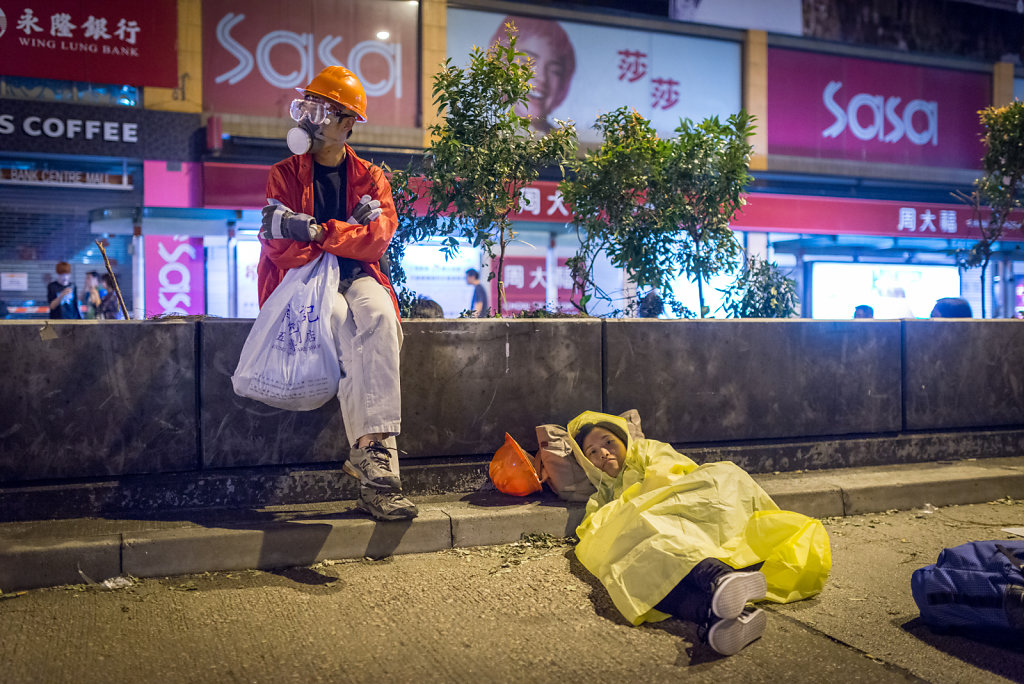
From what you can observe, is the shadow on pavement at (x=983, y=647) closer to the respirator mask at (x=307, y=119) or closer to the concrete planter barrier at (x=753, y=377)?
the concrete planter barrier at (x=753, y=377)

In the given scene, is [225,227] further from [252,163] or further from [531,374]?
[531,374]

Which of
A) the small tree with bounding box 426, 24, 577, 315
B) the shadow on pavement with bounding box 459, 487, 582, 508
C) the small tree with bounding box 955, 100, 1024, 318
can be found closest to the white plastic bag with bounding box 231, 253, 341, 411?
the shadow on pavement with bounding box 459, 487, 582, 508

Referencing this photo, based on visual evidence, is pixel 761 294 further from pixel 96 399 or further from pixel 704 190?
pixel 96 399

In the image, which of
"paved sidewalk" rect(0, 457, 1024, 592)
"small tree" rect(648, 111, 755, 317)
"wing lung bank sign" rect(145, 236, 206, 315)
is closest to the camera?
"paved sidewalk" rect(0, 457, 1024, 592)

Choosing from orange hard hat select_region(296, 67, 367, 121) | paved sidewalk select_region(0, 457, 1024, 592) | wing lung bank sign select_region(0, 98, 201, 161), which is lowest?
paved sidewalk select_region(0, 457, 1024, 592)

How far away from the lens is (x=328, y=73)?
386 centimetres

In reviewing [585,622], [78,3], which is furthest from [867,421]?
[78,3]

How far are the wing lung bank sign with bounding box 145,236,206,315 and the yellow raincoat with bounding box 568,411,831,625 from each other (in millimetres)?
9813

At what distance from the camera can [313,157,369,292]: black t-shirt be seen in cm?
400

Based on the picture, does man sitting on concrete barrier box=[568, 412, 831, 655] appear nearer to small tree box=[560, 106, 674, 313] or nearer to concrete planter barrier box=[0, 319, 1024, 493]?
concrete planter barrier box=[0, 319, 1024, 493]

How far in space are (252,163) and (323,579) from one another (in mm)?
9655

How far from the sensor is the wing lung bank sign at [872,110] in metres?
15.5

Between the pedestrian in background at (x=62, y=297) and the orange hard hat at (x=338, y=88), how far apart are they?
8657 mm

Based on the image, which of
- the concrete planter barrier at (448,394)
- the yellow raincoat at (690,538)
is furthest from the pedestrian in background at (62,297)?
the yellow raincoat at (690,538)
